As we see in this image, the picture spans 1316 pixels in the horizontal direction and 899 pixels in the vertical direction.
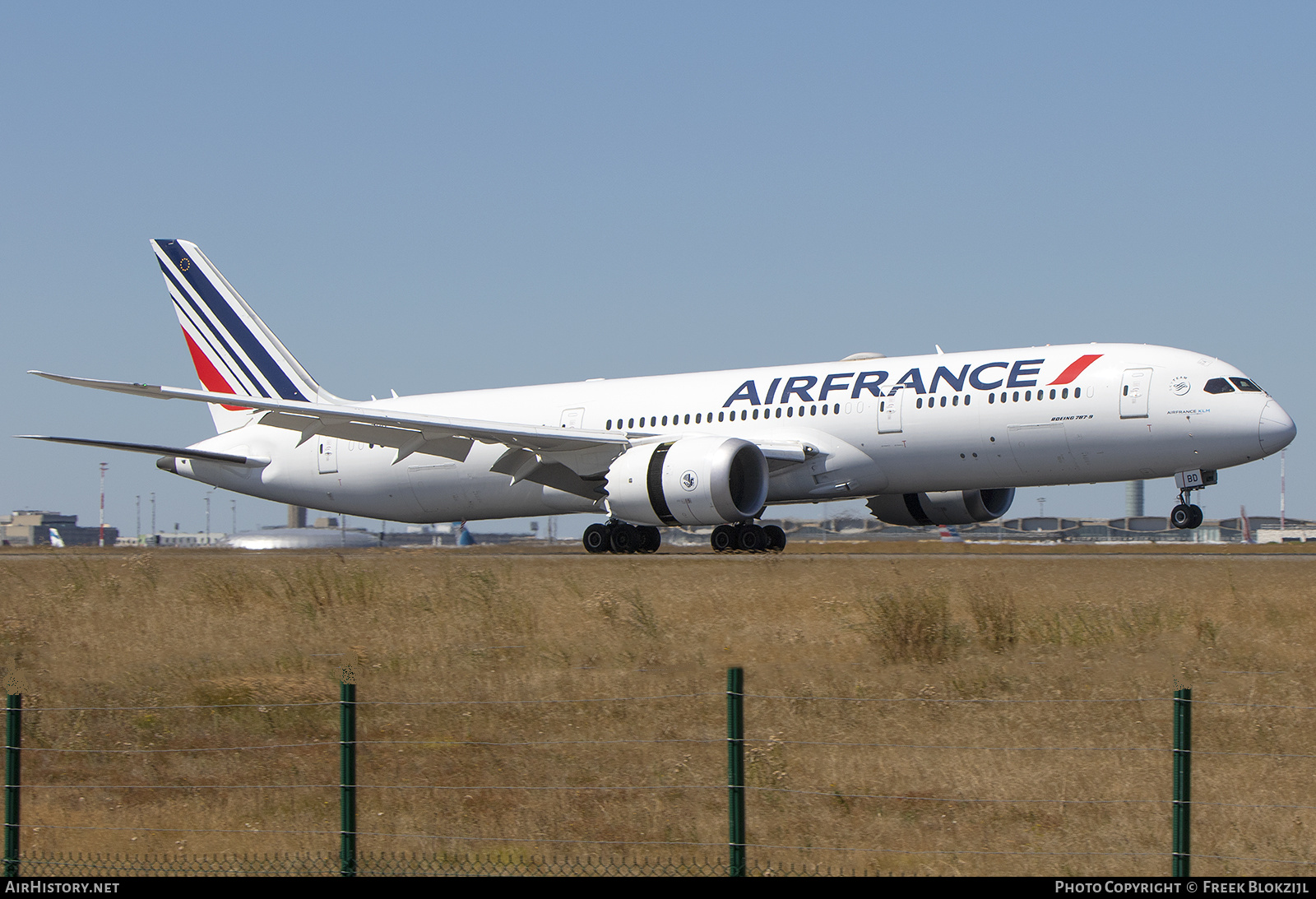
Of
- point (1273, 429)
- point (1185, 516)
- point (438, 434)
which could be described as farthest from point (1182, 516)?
point (438, 434)

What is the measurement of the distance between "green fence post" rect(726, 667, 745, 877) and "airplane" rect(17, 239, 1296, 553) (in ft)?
64.5

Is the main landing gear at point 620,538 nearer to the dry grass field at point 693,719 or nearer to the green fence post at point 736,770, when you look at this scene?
the dry grass field at point 693,719

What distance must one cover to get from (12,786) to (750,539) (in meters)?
22.3

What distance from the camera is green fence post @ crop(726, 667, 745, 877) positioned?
806 cm

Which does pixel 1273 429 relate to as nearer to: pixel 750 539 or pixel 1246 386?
pixel 1246 386

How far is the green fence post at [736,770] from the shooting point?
806cm

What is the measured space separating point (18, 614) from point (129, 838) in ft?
36.3

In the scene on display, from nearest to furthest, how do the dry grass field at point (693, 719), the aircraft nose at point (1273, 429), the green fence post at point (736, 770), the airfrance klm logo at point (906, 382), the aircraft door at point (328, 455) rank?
the green fence post at point (736, 770), the dry grass field at point (693, 719), the aircraft nose at point (1273, 429), the airfrance klm logo at point (906, 382), the aircraft door at point (328, 455)

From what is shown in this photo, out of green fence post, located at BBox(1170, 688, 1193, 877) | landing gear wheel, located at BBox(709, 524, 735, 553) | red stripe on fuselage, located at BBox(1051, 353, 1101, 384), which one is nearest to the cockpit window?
red stripe on fuselage, located at BBox(1051, 353, 1101, 384)

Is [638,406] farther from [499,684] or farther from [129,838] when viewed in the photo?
[129,838]

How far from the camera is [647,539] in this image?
32156mm

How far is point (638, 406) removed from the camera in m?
32.9

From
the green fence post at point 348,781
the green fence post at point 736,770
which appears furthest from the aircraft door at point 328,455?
the green fence post at point 736,770

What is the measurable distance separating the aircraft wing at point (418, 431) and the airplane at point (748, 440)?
60mm
